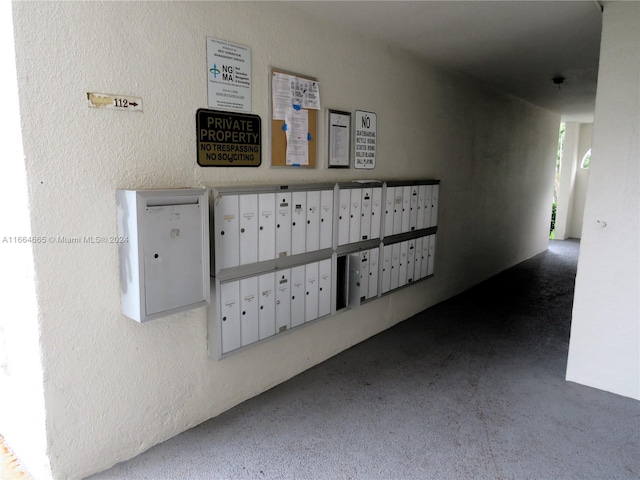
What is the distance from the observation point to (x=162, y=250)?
2.01 metres

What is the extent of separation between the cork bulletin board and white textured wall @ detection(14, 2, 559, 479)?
6 centimetres

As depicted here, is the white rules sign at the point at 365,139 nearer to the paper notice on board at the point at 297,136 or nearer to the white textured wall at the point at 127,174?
the white textured wall at the point at 127,174

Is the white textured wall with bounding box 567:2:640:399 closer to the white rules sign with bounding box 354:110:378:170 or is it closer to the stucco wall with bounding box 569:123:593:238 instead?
the white rules sign with bounding box 354:110:378:170

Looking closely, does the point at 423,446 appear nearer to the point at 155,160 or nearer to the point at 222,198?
the point at 222,198

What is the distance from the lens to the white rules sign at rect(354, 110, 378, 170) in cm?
335

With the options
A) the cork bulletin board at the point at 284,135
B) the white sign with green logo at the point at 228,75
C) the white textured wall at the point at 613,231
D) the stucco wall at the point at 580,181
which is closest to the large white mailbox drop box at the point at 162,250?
the white sign with green logo at the point at 228,75

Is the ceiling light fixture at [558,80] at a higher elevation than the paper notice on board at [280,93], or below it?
higher

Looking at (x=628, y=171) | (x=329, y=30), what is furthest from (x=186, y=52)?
(x=628, y=171)

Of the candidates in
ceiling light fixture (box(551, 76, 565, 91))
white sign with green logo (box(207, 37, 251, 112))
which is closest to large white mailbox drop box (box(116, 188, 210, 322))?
white sign with green logo (box(207, 37, 251, 112))

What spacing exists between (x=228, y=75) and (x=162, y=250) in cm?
104

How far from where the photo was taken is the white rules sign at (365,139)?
335 cm

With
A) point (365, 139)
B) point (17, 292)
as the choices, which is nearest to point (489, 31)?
point (365, 139)

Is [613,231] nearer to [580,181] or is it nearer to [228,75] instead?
[228,75]

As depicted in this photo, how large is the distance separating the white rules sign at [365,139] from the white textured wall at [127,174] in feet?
0.36
